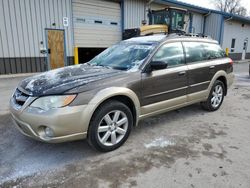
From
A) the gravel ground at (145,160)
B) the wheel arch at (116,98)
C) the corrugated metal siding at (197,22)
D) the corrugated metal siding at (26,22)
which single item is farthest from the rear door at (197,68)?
the corrugated metal siding at (197,22)

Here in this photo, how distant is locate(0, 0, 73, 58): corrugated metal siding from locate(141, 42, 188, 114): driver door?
8.28 metres

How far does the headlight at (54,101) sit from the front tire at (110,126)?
1.39ft

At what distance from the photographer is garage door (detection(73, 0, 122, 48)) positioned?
11555 millimetres

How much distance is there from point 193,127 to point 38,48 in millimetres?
8822

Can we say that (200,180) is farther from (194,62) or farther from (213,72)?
(213,72)

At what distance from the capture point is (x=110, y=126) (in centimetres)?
299

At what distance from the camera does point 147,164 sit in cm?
274

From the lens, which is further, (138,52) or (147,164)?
(138,52)

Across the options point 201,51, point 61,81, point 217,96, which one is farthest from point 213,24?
point 61,81

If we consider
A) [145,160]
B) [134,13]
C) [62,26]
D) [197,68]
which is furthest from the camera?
[134,13]

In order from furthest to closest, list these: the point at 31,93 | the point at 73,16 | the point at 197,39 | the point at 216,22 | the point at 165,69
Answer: the point at 216,22, the point at 73,16, the point at 197,39, the point at 165,69, the point at 31,93

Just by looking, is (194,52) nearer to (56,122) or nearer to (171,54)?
(171,54)

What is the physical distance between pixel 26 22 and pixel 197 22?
48.6ft

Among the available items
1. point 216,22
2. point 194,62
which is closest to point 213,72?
point 194,62
